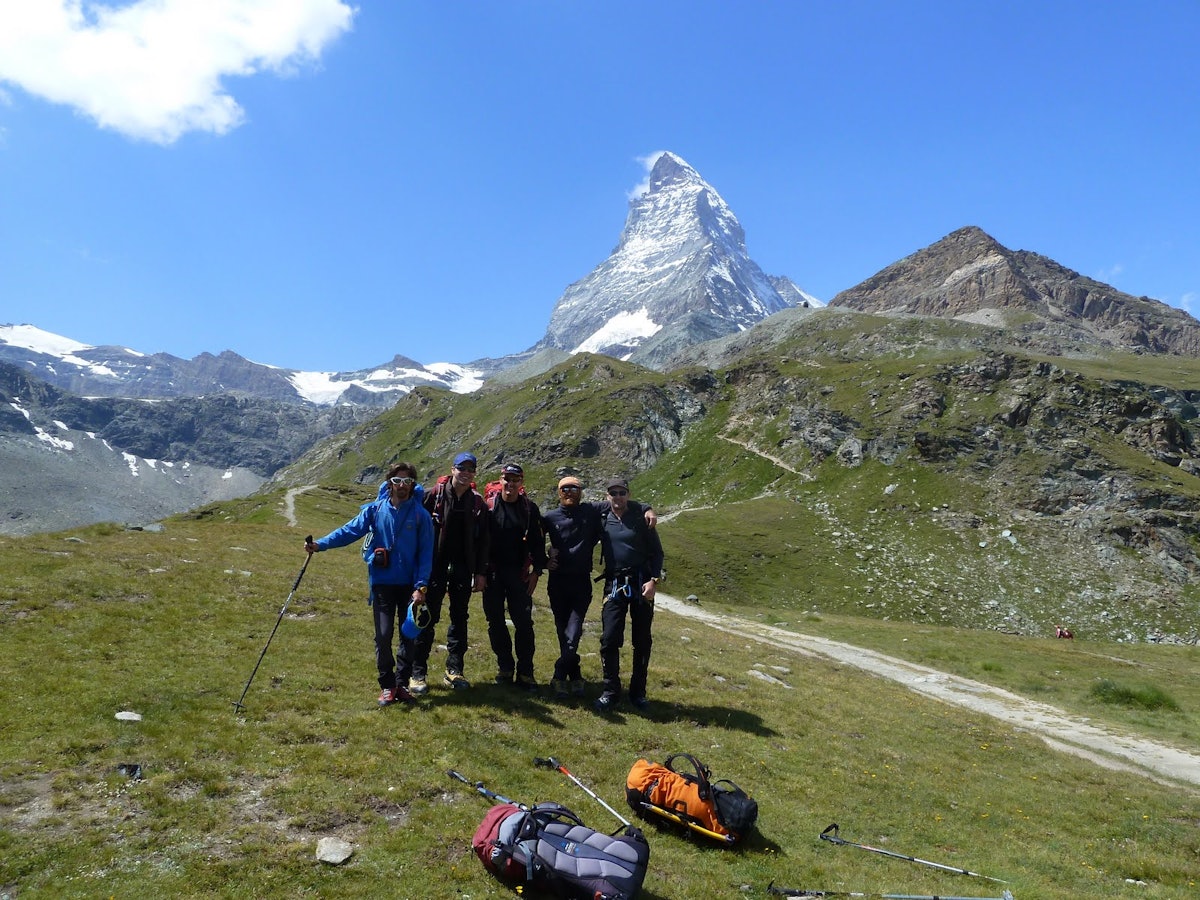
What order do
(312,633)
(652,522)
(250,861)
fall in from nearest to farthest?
1. (250,861)
2. (652,522)
3. (312,633)

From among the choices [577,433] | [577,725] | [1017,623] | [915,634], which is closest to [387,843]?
[577,725]

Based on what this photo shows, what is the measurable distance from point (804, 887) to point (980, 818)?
5.80m

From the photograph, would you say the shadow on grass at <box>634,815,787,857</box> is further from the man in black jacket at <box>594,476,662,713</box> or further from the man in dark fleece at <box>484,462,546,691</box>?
the man in dark fleece at <box>484,462,546,691</box>

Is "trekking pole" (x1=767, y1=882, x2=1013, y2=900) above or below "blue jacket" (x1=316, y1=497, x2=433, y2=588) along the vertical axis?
below

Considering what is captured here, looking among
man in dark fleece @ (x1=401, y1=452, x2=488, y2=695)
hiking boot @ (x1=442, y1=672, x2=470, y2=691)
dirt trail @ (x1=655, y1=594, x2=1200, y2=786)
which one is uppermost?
man in dark fleece @ (x1=401, y1=452, x2=488, y2=695)

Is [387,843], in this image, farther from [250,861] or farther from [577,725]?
[577,725]

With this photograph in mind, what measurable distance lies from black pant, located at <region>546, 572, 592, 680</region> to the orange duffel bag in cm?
424

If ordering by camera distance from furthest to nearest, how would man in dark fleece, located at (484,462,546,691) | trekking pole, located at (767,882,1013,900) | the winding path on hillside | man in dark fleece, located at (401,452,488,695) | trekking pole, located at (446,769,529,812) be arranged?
the winding path on hillside → man in dark fleece, located at (484,462,546,691) → man in dark fleece, located at (401,452,488,695) → trekking pole, located at (446,769,529,812) → trekking pole, located at (767,882,1013,900)

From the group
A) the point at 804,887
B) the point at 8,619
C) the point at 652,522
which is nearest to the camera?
the point at 804,887

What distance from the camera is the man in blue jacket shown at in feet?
40.9

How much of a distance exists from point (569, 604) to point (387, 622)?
382 cm

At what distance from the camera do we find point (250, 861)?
284 inches

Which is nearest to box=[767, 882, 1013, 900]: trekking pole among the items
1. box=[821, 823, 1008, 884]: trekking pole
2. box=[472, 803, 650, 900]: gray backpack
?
box=[821, 823, 1008, 884]: trekking pole

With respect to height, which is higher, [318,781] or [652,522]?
[652,522]
